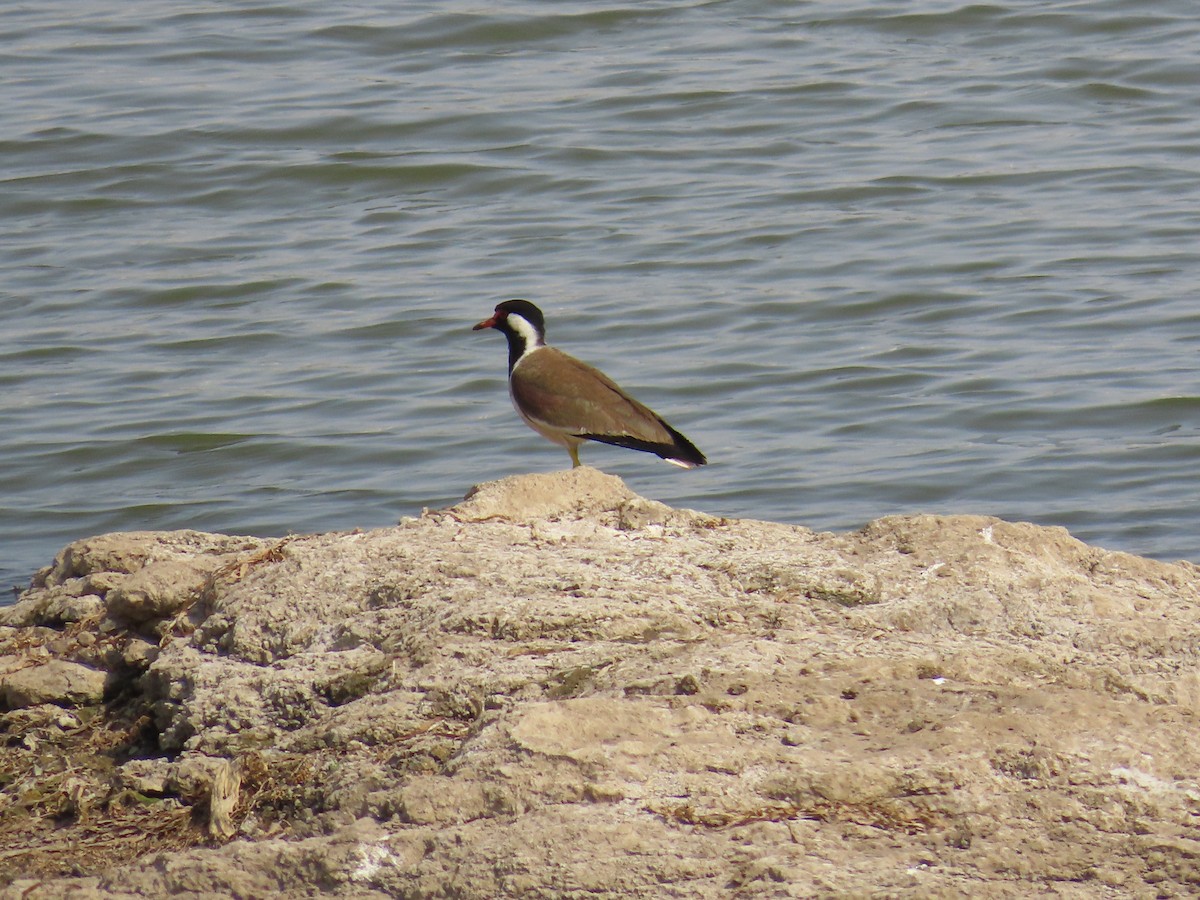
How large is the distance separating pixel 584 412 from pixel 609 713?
393 cm

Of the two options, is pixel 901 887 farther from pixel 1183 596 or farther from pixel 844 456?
pixel 844 456

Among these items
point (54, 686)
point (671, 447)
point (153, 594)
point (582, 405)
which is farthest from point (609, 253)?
point (54, 686)

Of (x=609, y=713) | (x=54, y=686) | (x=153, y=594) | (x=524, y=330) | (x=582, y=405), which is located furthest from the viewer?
(x=524, y=330)

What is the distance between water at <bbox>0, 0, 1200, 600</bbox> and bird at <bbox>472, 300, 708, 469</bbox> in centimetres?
148

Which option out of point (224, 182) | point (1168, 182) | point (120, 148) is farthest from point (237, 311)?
point (1168, 182)

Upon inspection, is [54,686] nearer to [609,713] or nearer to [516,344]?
[609,713]

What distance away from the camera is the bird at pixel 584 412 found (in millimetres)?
7707

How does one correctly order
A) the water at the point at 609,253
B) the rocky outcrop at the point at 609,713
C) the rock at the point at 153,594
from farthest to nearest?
the water at the point at 609,253
the rock at the point at 153,594
the rocky outcrop at the point at 609,713

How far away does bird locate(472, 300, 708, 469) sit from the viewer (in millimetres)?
7707

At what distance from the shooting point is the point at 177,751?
4484 millimetres

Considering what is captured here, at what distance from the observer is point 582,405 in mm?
7793

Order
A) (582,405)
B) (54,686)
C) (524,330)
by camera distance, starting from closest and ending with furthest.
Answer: (54,686) → (582,405) → (524,330)

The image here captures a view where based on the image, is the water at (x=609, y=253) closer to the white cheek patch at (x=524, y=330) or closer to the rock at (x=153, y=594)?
the white cheek patch at (x=524, y=330)

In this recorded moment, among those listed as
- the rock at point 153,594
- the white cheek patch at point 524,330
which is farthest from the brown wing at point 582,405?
the rock at point 153,594
